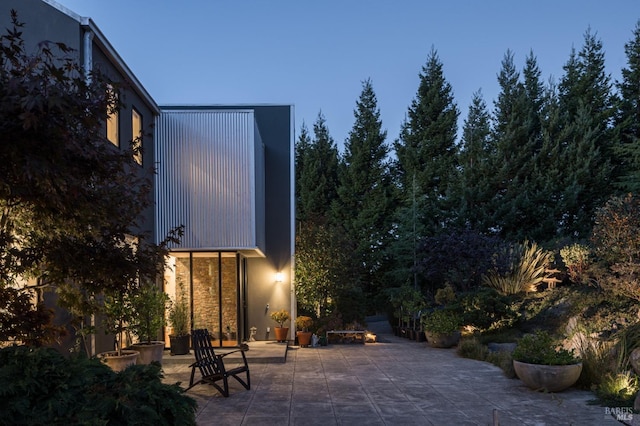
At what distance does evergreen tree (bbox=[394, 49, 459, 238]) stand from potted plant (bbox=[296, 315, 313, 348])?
406 inches

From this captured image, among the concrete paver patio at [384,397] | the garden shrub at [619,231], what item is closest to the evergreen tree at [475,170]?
the garden shrub at [619,231]

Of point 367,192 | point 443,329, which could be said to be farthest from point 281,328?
point 367,192

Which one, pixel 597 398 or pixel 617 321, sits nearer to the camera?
pixel 597 398

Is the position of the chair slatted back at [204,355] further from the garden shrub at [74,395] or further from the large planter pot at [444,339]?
the large planter pot at [444,339]

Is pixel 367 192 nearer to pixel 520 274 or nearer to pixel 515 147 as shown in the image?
pixel 515 147

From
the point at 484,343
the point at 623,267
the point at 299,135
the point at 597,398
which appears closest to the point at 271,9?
the point at 299,135

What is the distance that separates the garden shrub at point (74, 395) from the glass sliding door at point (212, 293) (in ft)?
25.2

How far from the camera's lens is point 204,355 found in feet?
24.7

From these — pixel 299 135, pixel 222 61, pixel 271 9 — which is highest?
pixel 222 61

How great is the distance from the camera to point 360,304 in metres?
17.6

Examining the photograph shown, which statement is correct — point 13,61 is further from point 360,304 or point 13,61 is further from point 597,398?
point 360,304

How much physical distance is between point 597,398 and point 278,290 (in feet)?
28.2

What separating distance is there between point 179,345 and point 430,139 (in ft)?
56.5

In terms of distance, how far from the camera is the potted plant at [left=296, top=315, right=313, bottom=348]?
1318 cm
